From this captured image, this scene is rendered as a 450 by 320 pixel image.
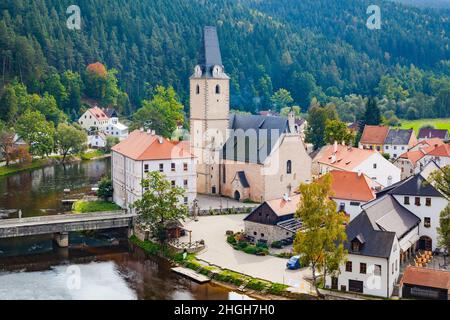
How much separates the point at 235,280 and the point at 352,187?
1539cm

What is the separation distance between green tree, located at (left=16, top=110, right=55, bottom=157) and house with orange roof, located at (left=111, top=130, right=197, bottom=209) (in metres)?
33.4

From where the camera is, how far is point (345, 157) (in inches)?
2633

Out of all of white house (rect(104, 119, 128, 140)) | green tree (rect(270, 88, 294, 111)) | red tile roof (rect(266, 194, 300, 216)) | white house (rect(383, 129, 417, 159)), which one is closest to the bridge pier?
red tile roof (rect(266, 194, 300, 216))

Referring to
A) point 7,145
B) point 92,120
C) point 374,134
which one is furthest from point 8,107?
point 374,134

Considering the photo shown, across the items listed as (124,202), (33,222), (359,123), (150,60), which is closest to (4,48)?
(150,60)

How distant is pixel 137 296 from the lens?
3888 centimetres

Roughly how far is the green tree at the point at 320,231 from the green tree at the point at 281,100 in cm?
11793

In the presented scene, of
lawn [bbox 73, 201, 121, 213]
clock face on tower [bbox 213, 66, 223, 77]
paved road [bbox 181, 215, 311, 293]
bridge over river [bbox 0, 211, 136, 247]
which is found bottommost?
paved road [bbox 181, 215, 311, 293]

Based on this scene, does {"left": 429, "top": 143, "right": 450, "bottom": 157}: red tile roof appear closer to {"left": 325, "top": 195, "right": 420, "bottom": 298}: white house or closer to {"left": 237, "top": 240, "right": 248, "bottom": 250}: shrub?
{"left": 237, "top": 240, "right": 248, "bottom": 250}: shrub

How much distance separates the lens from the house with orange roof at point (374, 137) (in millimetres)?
89438

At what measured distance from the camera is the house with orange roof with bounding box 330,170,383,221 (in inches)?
2025

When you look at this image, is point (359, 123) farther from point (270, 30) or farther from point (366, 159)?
point (270, 30)

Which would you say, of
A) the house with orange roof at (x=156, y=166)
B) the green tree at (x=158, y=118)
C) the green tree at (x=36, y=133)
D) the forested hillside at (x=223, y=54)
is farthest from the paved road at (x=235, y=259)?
the forested hillside at (x=223, y=54)

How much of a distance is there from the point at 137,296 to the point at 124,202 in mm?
20919
